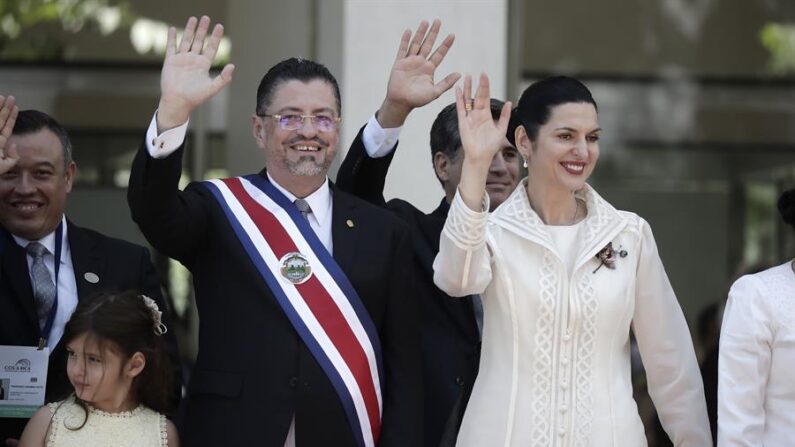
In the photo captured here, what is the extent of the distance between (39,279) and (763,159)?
517 centimetres

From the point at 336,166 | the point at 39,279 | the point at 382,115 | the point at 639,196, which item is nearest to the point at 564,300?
the point at 382,115

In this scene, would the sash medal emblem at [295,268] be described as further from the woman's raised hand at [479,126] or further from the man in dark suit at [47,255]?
the man in dark suit at [47,255]

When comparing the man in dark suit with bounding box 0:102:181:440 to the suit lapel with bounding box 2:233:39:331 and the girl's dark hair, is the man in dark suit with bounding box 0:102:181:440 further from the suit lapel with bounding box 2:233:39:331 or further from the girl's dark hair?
the girl's dark hair

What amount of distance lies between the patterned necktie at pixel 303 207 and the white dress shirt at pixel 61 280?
0.77 meters

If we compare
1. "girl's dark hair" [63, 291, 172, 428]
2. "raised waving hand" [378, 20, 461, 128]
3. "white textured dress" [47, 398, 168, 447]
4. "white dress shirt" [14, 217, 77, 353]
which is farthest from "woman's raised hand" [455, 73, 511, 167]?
"white dress shirt" [14, 217, 77, 353]

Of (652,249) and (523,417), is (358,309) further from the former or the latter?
(652,249)

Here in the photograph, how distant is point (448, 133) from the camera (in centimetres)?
445

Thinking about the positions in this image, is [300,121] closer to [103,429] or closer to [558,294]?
[558,294]

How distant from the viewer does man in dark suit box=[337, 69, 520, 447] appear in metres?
4.07

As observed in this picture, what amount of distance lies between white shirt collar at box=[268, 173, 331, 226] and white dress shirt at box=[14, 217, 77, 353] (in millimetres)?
725

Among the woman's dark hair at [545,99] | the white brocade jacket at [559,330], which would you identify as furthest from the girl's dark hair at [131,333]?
the woman's dark hair at [545,99]

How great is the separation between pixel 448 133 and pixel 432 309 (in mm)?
629

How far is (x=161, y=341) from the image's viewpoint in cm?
406

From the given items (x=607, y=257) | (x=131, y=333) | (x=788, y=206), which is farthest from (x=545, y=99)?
(x=131, y=333)
